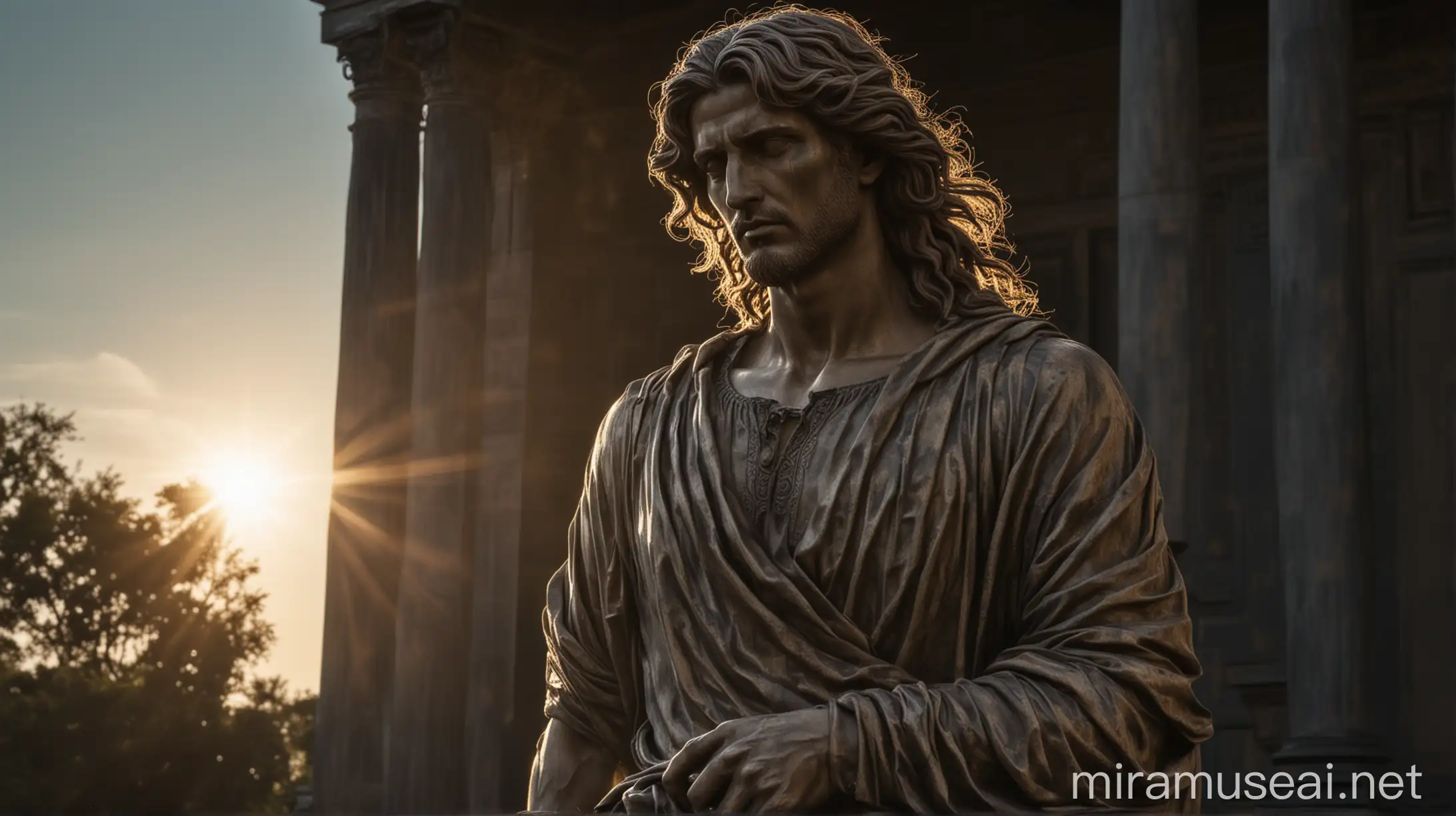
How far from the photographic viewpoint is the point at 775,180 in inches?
159

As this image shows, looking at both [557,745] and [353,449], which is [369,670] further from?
[557,745]

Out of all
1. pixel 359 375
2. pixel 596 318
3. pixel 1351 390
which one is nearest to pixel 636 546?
pixel 1351 390

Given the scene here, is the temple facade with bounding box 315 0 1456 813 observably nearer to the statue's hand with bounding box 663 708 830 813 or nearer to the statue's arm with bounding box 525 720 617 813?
the statue's arm with bounding box 525 720 617 813

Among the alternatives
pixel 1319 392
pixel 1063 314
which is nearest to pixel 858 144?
pixel 1319 392

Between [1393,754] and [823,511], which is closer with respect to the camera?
[823,511]

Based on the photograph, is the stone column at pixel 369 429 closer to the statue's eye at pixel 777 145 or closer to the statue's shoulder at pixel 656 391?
the statue's shoulder at pixel 656 391

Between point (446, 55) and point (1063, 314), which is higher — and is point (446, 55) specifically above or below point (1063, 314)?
above

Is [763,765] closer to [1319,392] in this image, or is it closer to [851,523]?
[851,523]

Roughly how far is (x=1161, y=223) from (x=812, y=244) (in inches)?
676

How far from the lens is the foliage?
151ft

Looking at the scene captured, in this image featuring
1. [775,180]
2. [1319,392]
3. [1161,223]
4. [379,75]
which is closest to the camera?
[775,180]

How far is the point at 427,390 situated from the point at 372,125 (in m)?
3.37

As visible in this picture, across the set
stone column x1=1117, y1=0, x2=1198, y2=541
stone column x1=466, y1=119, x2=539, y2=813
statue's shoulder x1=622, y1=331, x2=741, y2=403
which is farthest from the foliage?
statue's shoulder x1=622, y1=331, x2=741, y2=403

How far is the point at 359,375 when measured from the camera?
88.6 ft
